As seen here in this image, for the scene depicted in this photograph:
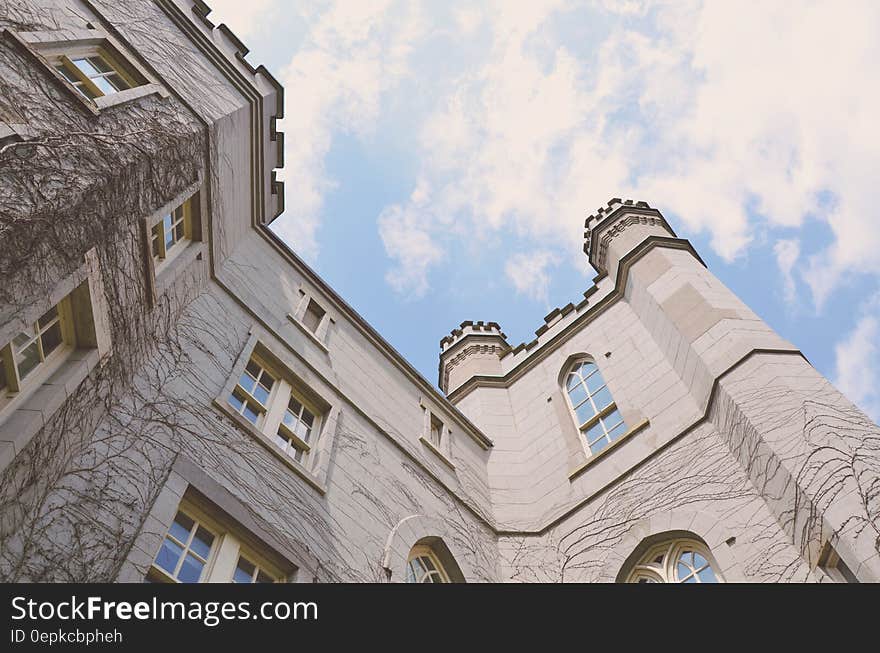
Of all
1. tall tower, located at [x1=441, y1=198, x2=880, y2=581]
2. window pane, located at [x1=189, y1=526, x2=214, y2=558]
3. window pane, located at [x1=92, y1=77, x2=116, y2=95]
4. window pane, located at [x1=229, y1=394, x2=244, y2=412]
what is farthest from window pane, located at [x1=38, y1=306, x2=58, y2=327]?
tall tower, located at [x1=441, y1=198, x2=880, y2=581]

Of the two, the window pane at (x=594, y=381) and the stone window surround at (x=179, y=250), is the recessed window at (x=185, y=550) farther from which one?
the window pane at (x=594, y=381)

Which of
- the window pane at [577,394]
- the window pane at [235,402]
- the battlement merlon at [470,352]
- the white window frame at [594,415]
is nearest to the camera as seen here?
the window pane at [235,402]

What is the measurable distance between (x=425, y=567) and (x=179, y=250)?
5760 mm

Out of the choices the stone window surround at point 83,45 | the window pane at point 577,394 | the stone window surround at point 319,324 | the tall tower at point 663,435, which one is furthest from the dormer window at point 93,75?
the window pane at point 577,394

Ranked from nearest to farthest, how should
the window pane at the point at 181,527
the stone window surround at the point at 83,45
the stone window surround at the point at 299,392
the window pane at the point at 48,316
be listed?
1. the window pane at the point at 48,316
2. the stone window surround at the point at 83,45
3. the window pane at the point at 181,527
4. the stone window surround at the point at 299,392

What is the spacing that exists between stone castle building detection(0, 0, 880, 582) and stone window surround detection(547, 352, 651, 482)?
5 centimetres

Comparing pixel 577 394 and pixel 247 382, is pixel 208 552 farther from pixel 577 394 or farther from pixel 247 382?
pixel 577 394

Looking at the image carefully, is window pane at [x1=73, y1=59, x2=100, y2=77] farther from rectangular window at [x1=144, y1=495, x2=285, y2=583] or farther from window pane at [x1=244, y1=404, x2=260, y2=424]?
rectangular window at [x1=144, y1=495, x2=285, y2=583]

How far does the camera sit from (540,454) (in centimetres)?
1473

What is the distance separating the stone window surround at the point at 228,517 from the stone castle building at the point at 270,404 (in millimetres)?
35

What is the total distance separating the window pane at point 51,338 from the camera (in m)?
6.77

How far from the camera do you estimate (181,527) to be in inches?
297

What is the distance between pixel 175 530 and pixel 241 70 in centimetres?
901
